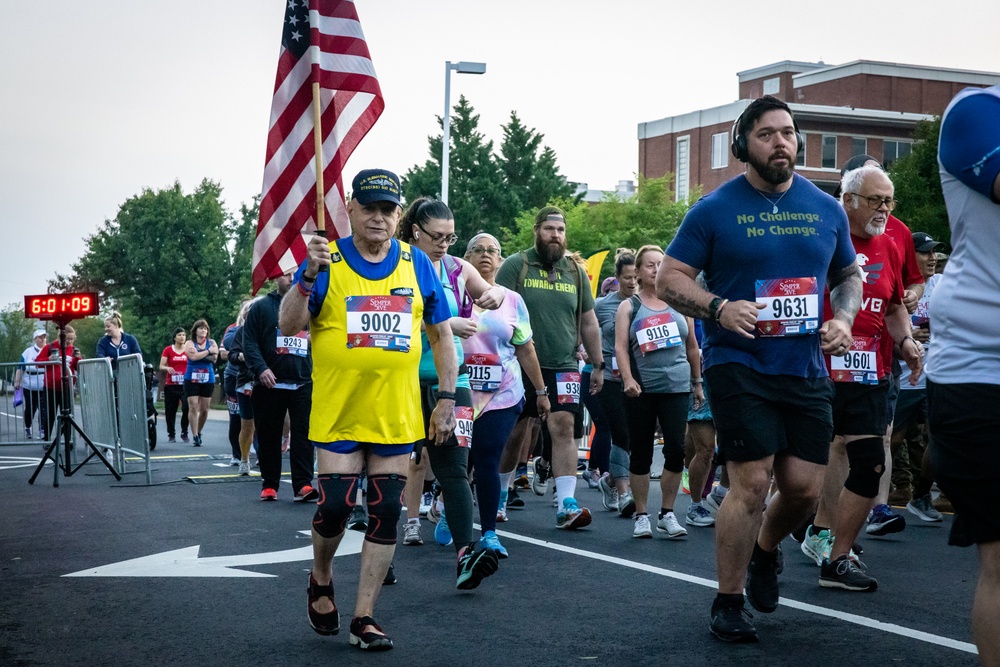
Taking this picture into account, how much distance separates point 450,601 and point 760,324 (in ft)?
7.18

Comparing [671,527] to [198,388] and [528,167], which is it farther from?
[528,167]

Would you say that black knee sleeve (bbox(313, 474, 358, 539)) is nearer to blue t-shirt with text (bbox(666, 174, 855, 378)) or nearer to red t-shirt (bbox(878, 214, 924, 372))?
blue t-shirt with text (bbox(666, 174, 855, 378))

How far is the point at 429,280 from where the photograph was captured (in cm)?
555

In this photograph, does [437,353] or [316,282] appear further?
[437,353]

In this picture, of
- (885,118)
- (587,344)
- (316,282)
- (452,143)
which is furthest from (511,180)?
(316,282)

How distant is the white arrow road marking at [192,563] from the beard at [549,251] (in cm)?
274

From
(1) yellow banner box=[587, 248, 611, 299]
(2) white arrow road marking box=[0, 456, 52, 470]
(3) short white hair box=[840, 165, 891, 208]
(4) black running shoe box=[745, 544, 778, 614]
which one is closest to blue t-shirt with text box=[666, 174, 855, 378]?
(4) black running shoe box=[745, 544, 778, 614]

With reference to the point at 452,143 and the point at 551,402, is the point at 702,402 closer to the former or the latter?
the point at 551,402

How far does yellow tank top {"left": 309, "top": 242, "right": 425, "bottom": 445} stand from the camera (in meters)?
5.22

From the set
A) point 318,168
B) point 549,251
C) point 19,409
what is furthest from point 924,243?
point 19,409

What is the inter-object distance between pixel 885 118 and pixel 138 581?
6572 centimetres

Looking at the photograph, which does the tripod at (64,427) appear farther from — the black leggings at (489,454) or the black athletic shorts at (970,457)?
the black athletic shorts at (970,457)

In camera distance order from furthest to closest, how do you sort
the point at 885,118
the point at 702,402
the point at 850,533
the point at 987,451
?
the point at 885,118
the point at 702,402
the point at 850,533
the point at 987,451

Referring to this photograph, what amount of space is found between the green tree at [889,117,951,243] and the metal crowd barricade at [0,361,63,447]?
3601 cm
